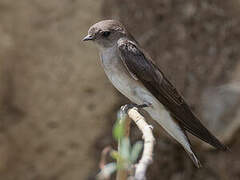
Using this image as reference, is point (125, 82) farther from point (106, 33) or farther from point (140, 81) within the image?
point (106, 33)

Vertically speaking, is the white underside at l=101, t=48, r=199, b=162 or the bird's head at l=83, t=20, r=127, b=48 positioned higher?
the bird's head at l=83, t=20, r=127, b=48

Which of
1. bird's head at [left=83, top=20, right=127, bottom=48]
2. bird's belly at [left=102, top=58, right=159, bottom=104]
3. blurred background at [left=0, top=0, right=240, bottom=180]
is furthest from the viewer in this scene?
blurred background at [left=0, top=0, right=240, bottom=180]

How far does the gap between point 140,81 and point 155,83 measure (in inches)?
4.6

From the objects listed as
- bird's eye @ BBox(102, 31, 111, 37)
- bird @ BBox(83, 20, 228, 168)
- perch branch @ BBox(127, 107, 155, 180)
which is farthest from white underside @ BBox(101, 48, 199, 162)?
perch branch @ BBox(127, 107, 155, 180)

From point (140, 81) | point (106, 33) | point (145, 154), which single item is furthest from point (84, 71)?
point (145, 154)

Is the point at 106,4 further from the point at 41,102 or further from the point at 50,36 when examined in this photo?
the point at 41,102

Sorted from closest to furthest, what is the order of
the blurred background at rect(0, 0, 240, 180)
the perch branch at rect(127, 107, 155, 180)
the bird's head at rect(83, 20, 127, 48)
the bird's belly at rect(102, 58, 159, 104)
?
the perch branch at rect(127, 107, 155, 180), the bird's belly at rect(102, 58, 159, 104), the bird's head at rect(83, 20, 127, 48), the blurred background at rect(0, 0, 240, 180)

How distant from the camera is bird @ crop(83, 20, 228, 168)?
3533 millimetres

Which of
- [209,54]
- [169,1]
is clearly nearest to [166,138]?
[209,54]

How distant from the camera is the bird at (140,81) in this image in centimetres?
353

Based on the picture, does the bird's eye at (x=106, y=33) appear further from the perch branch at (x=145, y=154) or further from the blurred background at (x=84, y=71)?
the blurred background at (x=84, y=71)

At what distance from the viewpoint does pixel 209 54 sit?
5.56 m

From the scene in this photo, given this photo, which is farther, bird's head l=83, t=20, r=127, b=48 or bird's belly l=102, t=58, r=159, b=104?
bird's head l=83, t=20, r=127, b=48

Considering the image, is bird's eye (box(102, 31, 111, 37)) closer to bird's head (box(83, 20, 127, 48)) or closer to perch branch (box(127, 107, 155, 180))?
bird's head (box(83, 20, 127, 48))
